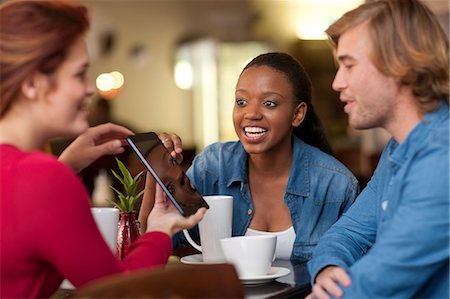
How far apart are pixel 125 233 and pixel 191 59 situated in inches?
320

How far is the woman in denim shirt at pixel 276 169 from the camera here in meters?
2.41

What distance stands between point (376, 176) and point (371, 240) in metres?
0.17

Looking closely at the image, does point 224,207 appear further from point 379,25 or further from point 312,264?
point 379,25

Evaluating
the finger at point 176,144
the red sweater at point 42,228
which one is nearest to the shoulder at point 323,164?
the finger at point 176,144

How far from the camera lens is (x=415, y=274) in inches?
65.0

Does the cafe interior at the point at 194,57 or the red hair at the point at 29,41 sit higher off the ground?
the red hair at the point at 29,41

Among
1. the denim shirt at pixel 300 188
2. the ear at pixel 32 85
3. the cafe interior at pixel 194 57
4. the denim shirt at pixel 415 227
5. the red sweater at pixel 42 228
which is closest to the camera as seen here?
the red sweater at pixel 42 228

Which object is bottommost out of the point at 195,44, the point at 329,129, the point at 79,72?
the point at 329,129

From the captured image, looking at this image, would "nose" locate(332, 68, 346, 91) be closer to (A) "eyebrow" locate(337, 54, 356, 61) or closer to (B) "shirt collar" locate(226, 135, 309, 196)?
(A) "eyebrow" locate(337, 54, 356, 61)

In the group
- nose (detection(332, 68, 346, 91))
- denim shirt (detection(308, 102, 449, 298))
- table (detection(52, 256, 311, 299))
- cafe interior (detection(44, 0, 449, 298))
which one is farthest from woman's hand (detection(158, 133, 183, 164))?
cafe interior (detection(44, 0, 449, 298))

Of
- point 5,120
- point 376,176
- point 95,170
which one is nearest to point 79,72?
point 5,120

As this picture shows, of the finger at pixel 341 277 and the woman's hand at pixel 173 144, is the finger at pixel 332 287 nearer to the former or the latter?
the finger at pixel 341 277

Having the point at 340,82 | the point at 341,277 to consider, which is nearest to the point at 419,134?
the point at 340,82

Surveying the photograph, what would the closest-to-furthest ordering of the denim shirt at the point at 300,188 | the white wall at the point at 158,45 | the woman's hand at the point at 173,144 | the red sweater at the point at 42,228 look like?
1. the red sweater at the point at 42,228
2. the woman's hand at the point at 173,144
3. the denim shirt at the point at 300,188
4. the white wall at the point at 158,45
